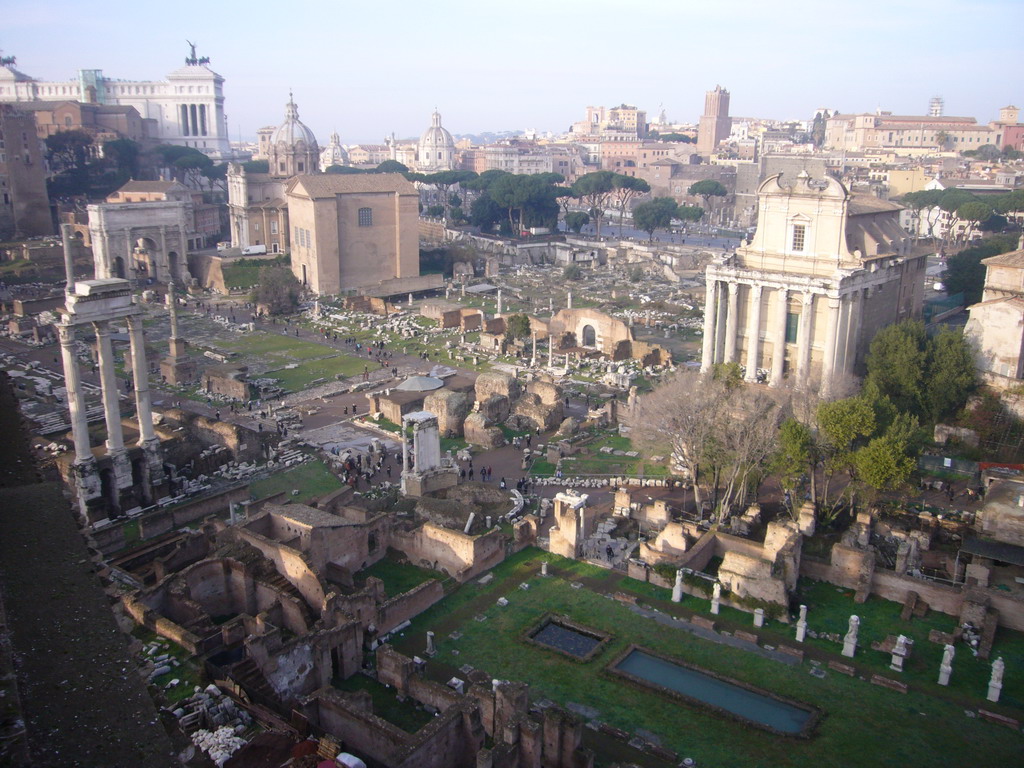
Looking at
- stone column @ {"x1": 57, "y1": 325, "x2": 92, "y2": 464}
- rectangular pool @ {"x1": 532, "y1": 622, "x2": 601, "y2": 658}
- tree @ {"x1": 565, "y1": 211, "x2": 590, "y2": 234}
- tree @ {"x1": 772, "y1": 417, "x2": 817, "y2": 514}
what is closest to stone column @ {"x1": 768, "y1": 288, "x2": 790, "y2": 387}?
tree @ {"x1": 772, "y1": 417, "x2": 817, "y2": 514}

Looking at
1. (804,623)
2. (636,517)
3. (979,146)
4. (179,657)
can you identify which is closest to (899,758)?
(804,623)

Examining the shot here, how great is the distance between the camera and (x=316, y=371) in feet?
138

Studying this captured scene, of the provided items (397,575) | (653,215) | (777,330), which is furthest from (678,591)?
(653,215)

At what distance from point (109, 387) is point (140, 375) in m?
1.04

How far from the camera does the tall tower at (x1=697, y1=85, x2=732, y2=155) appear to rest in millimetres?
165625

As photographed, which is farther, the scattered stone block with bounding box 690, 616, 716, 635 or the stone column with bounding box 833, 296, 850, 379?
the stone column with bounding box 833, 296, 850, 379

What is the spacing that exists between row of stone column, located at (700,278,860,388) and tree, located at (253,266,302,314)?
98.3ft

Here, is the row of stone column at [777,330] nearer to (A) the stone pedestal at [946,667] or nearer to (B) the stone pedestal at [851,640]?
(B) the stone pedestal at [851,640]

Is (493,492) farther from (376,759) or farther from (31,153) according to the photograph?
(31,153)

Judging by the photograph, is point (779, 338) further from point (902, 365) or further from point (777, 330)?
point (902, 365)

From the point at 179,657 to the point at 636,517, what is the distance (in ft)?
43.4

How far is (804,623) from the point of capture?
18.6m

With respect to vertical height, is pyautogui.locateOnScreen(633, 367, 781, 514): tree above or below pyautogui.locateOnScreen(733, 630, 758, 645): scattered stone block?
above

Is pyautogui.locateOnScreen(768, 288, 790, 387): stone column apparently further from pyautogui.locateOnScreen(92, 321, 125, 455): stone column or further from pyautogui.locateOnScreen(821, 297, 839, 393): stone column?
pyautogui.locateOnScreen(92, 321, 125, 455): stone column
